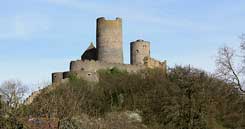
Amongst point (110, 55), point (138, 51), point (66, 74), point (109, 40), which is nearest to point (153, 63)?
point (138, 51)

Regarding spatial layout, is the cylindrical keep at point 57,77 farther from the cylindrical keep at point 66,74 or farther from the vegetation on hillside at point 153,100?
the vegetation on hillside at point 153,100

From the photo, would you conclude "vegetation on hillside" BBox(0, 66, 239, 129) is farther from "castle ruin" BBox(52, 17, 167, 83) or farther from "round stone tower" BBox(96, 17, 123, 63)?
"round stone tower" BBox(96, 17, 123, 63)

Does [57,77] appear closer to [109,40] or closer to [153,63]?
[109,40]

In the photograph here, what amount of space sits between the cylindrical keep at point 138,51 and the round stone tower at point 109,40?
1652mm

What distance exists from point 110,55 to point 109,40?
1.31 m

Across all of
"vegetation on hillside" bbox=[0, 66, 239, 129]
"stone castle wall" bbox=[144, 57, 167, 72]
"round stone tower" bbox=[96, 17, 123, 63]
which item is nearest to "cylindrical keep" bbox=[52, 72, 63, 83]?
"vegetation on hillside" bbox=[0, 66, 239, 129]

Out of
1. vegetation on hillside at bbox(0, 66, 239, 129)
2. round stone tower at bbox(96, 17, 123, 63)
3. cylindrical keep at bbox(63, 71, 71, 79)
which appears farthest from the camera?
round stone tower at bbox(96, 17, 123, 63)

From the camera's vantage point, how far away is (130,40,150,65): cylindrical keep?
157 feet

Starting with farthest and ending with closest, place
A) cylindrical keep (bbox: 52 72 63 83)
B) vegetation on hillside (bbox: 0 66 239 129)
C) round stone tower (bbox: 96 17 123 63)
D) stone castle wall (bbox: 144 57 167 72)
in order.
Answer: stone castle wall (bbox: 144 57 167 72)
round stone tower (bbox: 96 17 123 63)
cylindrical keep (bbox: 52 72 63 83)
vegetation on hillside (bbox: 0 66 239 129)

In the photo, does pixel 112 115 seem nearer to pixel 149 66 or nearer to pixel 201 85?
pixel 201 85

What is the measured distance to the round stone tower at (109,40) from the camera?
46500mm

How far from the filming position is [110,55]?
46.5m

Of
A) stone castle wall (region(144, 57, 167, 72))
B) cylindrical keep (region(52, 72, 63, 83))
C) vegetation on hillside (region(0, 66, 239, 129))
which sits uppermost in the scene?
stone castle wall (region(144, 57, 167, 72))

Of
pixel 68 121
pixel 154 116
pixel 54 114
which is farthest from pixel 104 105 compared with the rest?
pixel 68 121
